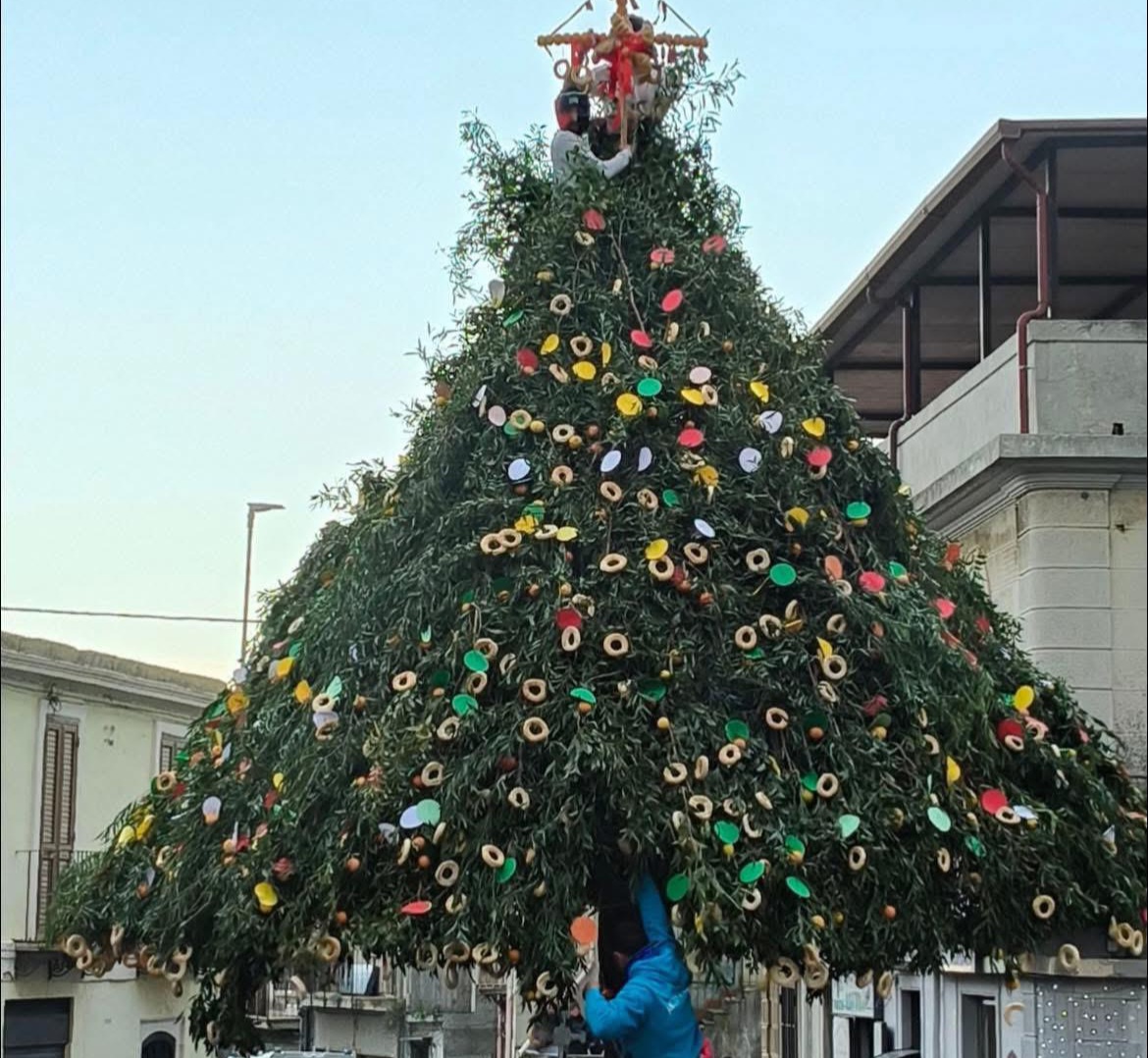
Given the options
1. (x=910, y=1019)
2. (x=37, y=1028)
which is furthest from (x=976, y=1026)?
(x=37, y=1028)

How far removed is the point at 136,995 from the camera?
31.1 meters

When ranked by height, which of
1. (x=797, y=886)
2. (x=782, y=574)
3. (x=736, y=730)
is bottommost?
(x=797, y=886)

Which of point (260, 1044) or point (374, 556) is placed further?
point (260, 1044)

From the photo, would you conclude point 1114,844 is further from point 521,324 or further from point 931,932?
point 521,324

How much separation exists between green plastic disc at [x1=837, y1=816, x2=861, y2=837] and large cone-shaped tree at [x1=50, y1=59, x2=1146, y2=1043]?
13 mm

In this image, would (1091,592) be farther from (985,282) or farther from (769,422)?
(769,422)

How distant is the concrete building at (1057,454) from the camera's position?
49.4 ft

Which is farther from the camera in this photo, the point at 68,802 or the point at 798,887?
the point at 68,802

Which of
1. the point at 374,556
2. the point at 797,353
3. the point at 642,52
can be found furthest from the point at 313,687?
the point at 642,52

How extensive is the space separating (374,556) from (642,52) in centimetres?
249

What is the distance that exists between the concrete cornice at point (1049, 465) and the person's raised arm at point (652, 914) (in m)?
7.90

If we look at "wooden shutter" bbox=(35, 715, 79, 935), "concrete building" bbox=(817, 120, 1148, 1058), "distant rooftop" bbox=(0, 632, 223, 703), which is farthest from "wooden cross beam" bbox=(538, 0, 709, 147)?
"wooden shutter" bbox=(35, 715, 79, 935)

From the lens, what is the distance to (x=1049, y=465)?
15531mm

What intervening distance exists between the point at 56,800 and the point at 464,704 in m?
22.5
